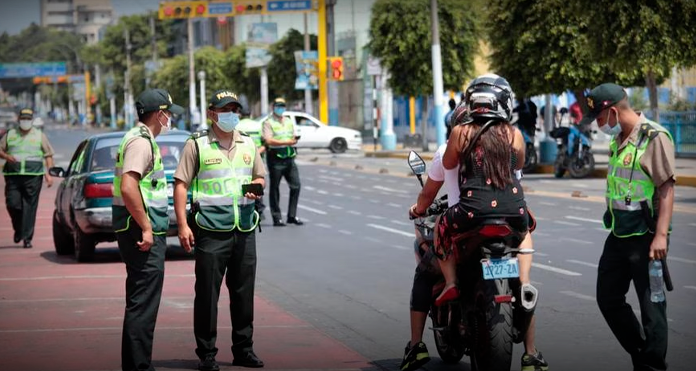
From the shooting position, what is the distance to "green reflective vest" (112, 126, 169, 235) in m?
7.96

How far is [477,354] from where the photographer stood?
7234 mm

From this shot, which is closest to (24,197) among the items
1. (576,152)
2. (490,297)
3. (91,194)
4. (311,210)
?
(91,194)

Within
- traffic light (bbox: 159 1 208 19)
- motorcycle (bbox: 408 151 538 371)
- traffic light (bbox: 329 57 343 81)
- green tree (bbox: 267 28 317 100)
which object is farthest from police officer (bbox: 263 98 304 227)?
green tree (bbox: 267 28 317 100)

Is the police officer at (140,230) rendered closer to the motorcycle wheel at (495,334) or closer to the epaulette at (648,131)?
the motorcycle wheel at (495,334)

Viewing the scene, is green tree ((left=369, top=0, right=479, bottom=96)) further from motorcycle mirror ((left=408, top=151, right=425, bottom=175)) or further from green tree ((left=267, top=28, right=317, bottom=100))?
motorcycle mirror ((left=408, top=151, right=425, bottom=175))

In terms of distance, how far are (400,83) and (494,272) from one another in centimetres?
4063

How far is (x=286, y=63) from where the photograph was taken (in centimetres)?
6800

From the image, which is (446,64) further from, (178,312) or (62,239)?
(178,312)

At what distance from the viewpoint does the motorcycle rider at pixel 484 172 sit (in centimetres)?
722

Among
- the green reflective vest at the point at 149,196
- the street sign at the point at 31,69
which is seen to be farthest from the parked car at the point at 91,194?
the street sign at the point at 31,69

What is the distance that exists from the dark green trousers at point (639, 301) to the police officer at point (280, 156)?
11.8 m

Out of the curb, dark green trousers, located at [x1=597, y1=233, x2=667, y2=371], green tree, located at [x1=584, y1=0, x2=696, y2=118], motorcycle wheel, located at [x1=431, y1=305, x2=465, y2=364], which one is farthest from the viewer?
green tree, located at [x1=584, y1=0, x2=696, y2=118]

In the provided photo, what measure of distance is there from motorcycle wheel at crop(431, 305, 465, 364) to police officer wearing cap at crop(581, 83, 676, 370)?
0.83m

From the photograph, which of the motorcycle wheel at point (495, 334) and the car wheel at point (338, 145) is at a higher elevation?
the motorcycle wheel at point (495, 334)
